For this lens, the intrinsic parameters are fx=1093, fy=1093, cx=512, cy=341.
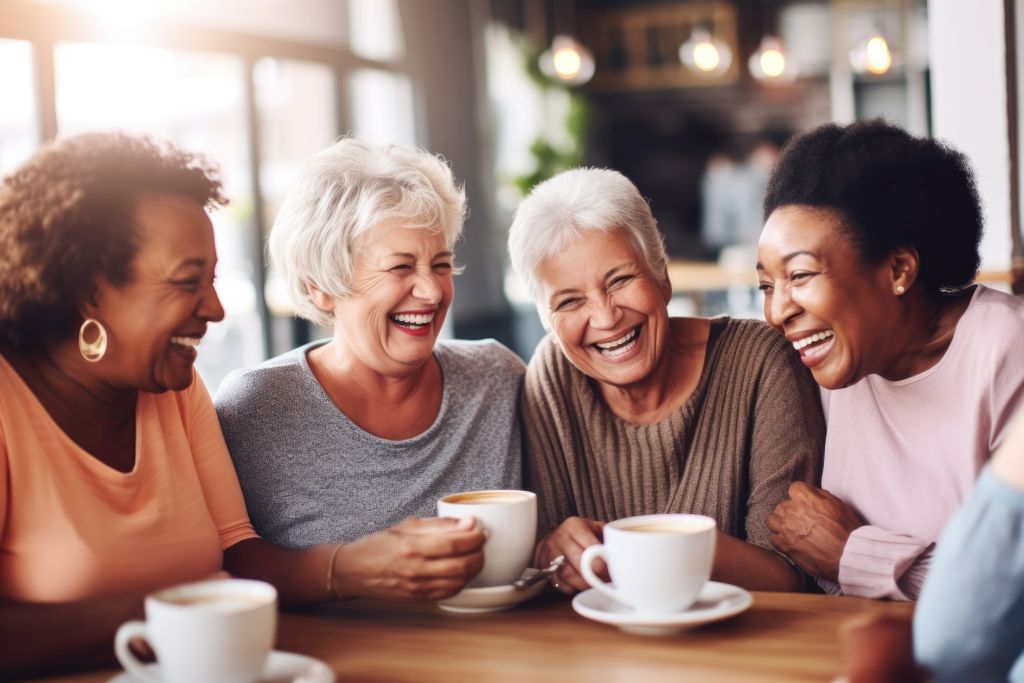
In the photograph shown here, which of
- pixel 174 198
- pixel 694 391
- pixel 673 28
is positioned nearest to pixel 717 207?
pixel 673 28

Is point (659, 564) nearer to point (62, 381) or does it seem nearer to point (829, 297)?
point (829, 297)

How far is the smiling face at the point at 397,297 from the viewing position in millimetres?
1902

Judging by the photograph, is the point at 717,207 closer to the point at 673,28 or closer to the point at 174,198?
the point at 673,28

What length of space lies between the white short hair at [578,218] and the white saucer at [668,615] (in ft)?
2.35

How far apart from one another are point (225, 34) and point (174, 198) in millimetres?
4264

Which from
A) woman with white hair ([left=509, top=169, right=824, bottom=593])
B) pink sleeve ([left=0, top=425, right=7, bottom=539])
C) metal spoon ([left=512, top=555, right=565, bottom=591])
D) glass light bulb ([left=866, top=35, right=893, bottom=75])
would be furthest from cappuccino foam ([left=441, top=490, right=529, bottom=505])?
glass light bulb ([left=866, top=35, right=893, bottom=75])

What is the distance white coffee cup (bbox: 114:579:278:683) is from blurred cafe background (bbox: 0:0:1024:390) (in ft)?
2.33

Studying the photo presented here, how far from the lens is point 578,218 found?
1.93 m

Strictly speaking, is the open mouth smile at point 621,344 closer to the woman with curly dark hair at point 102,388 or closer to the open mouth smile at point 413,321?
the open mouth smile at point 413,321

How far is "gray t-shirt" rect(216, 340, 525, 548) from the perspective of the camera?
6.07 feet

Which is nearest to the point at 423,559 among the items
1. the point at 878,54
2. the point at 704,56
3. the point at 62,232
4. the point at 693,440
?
the point at 62,232

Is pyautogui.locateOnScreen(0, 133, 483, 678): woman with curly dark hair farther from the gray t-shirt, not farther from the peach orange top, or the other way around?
the gray t-shirt

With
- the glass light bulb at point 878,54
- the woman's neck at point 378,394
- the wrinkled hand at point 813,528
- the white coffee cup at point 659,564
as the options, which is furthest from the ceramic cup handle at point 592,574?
the glass light bulb at point 878,54

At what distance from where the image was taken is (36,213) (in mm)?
1400
